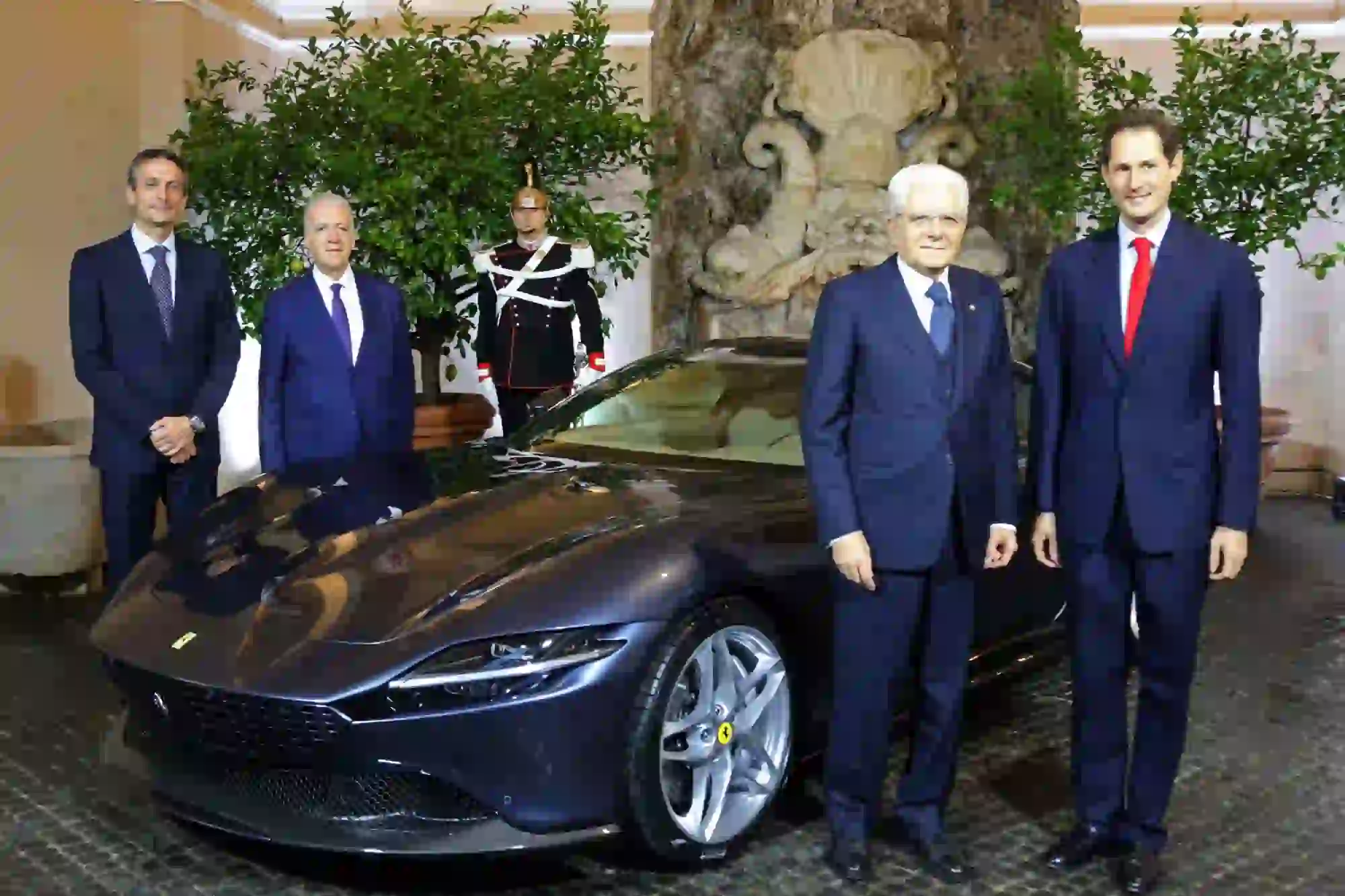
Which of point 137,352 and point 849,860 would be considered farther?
point 137,352

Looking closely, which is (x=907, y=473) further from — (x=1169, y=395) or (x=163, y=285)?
(x=163, y=285)

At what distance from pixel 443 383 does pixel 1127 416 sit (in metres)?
6.67

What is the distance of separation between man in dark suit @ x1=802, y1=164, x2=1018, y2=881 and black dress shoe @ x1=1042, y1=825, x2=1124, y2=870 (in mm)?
198

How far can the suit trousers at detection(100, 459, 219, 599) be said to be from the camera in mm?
3920

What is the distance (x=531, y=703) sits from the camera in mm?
2471

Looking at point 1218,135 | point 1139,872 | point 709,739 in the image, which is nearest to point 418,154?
point 1218,135

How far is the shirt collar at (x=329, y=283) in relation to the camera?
3.89m

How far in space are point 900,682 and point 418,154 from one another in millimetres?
4428

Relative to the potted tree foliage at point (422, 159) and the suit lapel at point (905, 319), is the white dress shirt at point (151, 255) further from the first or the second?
the potted tree foliage at point (422, 159)

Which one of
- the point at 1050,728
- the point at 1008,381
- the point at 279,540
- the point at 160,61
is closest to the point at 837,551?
the point at 1008,381

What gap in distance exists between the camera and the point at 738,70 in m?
7.86

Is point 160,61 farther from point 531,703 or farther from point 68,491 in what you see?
point 531,703

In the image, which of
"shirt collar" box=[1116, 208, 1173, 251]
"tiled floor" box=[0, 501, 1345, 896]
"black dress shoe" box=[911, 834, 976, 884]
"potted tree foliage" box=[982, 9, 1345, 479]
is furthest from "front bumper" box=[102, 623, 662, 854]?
"potted tree foliage" box=[982, 9, 1345, 479]

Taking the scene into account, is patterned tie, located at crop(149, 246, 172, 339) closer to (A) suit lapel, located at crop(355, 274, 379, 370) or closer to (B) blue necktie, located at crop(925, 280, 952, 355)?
(A) suit lapel, located at crop(355, 274, 379, 370)
